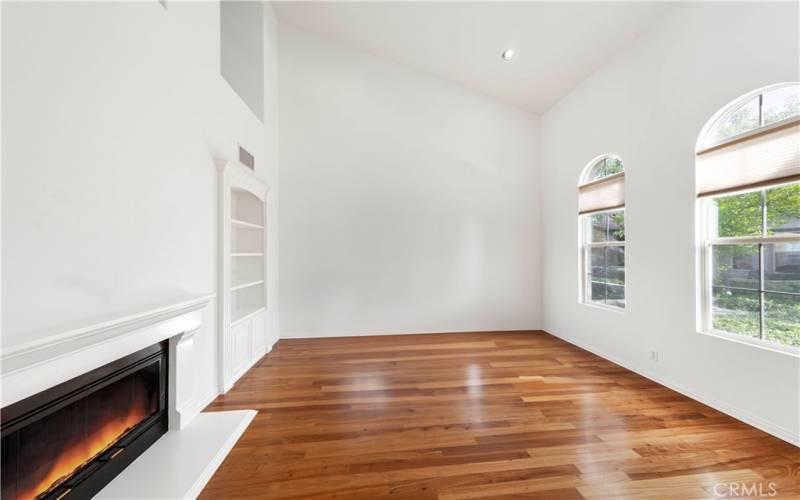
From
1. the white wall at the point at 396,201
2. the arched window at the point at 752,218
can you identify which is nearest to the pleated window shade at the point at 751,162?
the arched window at the point at 752,218

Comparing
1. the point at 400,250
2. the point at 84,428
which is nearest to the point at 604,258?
the point at 400,250

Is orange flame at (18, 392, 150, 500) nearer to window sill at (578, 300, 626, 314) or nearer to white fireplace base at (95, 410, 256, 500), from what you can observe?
white fireplace base at (95, 410, 256, 500)

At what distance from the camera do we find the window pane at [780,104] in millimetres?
2270

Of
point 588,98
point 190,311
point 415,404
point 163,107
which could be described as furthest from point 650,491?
point 588,98

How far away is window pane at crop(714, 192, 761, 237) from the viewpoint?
2.49 meters

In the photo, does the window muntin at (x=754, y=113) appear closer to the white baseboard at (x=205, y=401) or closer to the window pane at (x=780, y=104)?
the window pane at (x=780, y=104)

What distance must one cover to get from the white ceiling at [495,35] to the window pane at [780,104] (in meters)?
1.30

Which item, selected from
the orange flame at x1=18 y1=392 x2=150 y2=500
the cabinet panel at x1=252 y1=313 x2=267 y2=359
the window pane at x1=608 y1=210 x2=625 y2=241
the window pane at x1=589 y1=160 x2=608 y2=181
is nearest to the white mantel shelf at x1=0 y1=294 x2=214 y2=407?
the orange flame at x1=18 y1=392 x2=150 y2=500

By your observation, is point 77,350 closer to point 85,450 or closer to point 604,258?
point 85,450

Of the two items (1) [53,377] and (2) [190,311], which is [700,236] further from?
(1) [53,377]

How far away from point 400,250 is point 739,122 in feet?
12.3

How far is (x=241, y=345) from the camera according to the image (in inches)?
134

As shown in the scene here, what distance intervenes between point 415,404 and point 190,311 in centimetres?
185

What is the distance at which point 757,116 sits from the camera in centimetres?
248
